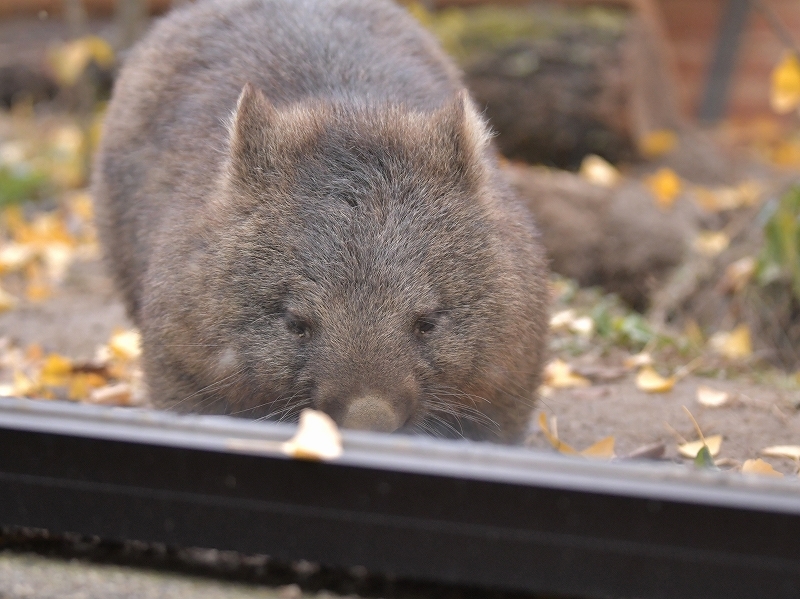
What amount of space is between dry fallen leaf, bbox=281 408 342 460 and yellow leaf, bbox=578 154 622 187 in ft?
13.2

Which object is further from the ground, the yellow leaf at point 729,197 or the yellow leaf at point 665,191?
the yellow leaf at point 665,191

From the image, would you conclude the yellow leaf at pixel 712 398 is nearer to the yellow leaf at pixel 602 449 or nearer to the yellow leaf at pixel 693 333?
the yellow leaf at pixel 602 449

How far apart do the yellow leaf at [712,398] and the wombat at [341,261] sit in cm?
58

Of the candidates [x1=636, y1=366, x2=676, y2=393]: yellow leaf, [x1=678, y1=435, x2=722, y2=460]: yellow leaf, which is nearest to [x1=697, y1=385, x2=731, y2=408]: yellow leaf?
[x1=636, y1=366, x2=676, y2=393]: yellow leaf

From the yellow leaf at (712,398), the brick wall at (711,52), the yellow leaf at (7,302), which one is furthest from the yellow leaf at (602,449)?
the brick wall at (711,52)

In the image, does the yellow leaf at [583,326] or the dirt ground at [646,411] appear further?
the yellow leaf at [583,326]

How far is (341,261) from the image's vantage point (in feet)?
7.77

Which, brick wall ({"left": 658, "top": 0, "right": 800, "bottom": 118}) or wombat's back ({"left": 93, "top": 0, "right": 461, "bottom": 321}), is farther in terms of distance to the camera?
brick wall ({"left": 658, "top": 0, "right": 800, "bottom": 118})

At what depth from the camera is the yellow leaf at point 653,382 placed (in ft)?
10.9

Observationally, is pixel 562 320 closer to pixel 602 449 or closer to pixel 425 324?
pixel 602 449

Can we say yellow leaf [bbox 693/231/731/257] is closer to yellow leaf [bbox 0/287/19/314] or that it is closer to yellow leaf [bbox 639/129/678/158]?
yellow leaf [bbox 639/129/678/158]

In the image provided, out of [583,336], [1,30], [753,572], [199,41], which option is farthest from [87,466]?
[1,30]

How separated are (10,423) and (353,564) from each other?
29.1 inches

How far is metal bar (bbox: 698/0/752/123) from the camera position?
28.9 feet
